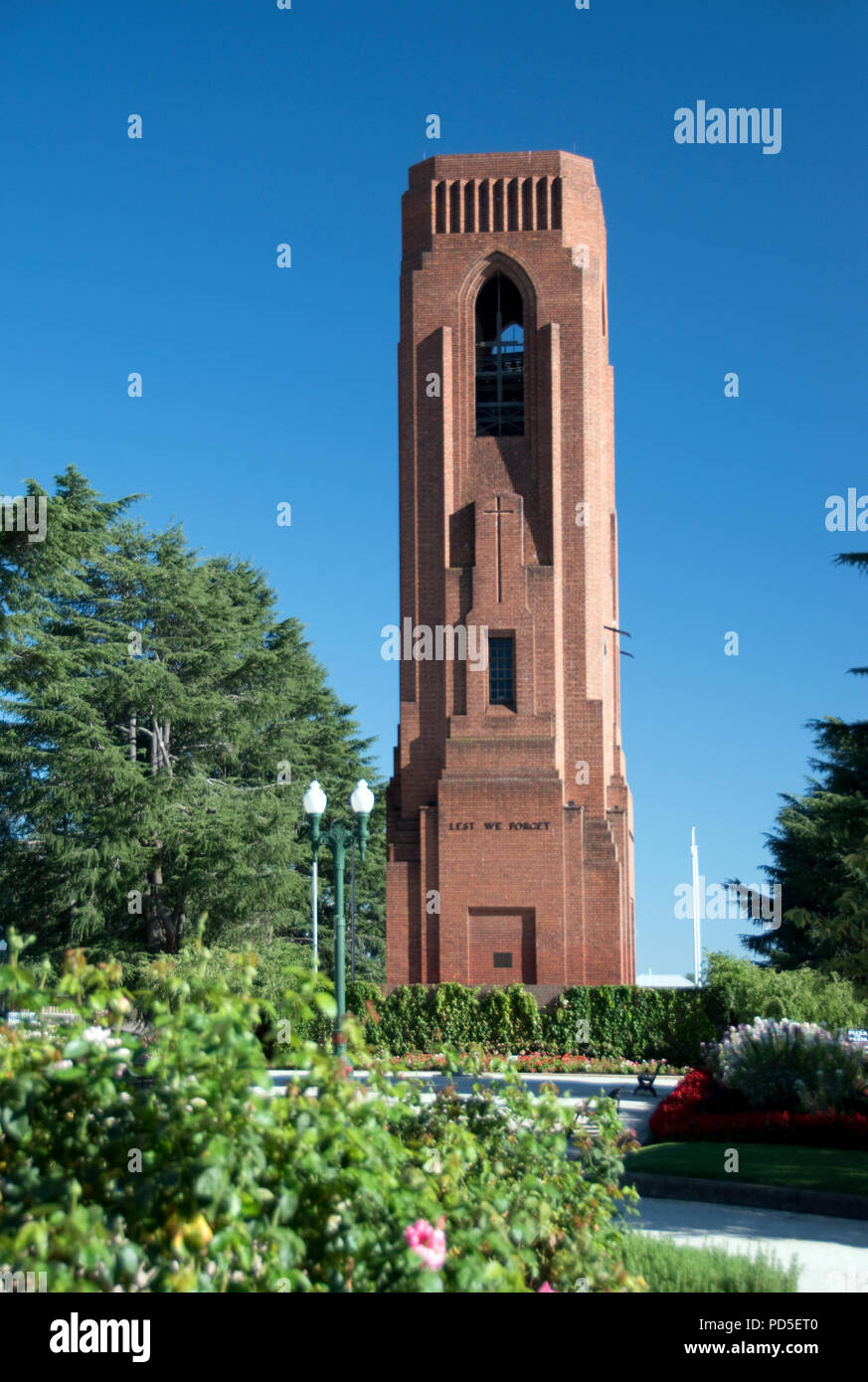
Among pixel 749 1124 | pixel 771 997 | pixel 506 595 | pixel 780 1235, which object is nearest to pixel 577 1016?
pixel 771 997

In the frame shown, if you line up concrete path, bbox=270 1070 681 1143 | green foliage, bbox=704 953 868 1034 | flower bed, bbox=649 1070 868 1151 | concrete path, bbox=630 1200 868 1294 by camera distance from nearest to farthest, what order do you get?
1. concrete path, bbox=630 1200 868 1294
2. flower bed, bbox=649 1070 868 1151
3. concrete path, bbox=270 1070 681 1143
4. green foliage, bbox=704 953 868 1034

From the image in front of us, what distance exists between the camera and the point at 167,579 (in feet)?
136

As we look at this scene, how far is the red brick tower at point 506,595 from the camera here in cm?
3400

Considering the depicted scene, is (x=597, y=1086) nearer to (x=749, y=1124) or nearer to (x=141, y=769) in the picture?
(x=749, y=1124)

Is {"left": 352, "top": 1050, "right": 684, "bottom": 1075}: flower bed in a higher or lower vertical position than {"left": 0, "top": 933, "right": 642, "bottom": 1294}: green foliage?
lower

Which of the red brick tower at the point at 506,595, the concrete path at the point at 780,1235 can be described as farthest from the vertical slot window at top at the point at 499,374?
the concrete path at the point at 780,1235

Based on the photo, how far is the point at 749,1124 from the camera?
16.4 m

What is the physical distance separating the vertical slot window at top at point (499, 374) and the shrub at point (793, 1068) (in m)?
22.1

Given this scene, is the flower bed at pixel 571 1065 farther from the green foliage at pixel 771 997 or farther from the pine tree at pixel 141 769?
the pine tree at pixel 141 769

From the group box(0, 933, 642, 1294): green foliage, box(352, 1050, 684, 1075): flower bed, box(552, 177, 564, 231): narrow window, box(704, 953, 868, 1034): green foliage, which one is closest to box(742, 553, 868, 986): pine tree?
box(704, 953, 868, 1034): green foliage

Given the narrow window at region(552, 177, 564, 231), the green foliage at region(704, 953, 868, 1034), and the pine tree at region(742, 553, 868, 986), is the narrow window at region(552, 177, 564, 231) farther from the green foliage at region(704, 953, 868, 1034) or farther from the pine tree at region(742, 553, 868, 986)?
the green foliage at region(704, 953, 868, 1034)

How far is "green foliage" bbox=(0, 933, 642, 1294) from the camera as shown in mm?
4586

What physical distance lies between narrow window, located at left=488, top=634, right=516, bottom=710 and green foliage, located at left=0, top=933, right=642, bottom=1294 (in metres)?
29.3
